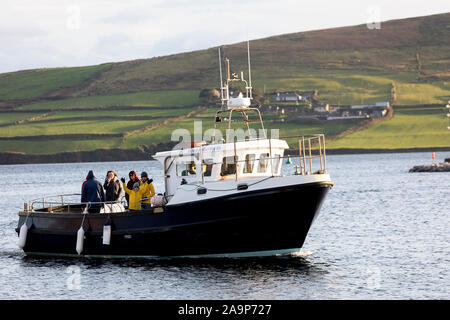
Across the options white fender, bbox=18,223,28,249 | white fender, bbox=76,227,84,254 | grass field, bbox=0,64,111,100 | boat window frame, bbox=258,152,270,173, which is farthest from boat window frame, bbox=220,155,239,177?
grass field, bbox=0,64,111,100

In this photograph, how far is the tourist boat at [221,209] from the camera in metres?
23.0

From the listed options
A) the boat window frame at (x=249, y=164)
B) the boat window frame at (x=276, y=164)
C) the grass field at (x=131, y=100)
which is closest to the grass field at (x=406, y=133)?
the grass field at (x=131, y=100)

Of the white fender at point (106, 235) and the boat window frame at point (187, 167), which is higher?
the boat window frame at point (187, 167)

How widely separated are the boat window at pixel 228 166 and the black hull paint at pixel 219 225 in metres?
1.44

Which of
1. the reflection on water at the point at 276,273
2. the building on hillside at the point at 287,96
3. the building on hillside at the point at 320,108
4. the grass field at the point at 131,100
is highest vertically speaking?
the grass field at the point at 131,100

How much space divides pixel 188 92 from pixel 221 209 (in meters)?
141

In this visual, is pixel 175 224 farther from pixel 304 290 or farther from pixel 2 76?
pixel 2 76

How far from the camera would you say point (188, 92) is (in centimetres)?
16325

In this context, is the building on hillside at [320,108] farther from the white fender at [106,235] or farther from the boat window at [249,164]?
the white fender at [106,235]

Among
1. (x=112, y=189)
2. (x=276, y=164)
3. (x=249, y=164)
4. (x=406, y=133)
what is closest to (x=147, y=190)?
(x=112, y=189)

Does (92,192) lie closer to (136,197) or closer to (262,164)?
(136,197)
